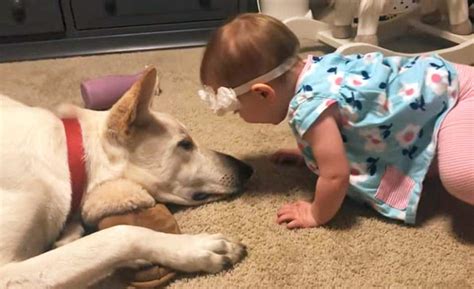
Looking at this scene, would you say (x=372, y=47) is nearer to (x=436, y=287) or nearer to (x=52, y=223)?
(x=436, y=287)

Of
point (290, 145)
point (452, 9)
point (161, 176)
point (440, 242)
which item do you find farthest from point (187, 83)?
point (440, 242)

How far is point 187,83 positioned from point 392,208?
100 cm

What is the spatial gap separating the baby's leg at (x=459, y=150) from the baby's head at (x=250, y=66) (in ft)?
1.15

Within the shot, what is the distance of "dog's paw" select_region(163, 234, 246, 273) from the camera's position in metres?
1.14

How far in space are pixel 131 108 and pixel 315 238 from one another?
0.47m

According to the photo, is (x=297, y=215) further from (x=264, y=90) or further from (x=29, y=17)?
→ (x=29, y=17)

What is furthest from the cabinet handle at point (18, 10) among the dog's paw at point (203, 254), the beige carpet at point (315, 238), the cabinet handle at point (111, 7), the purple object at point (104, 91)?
the dog's paw at point (203, 254)

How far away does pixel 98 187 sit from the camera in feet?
4.07

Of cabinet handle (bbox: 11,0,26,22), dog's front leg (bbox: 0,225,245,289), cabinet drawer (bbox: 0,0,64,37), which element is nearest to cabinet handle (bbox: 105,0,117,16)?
cabinet drawer (bbox: 0,0,64,37)

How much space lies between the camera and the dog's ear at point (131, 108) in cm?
122

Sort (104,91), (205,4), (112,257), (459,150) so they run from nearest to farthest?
(112,257) → (459,150) → (104,91) → (205,4)

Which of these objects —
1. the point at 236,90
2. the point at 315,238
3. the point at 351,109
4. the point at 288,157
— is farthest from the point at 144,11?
the point at 315,238

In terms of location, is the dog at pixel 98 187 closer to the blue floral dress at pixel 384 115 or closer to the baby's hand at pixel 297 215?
the baby's hand at pixel 297 215

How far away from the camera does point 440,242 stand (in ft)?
4.10
